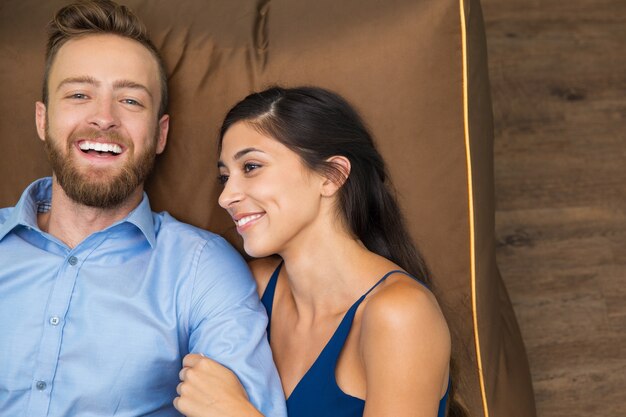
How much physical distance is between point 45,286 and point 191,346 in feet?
1.14

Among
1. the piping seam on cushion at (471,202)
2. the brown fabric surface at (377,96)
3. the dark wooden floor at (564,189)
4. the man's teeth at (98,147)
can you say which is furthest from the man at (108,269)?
the dark wooden floor at (564,189)

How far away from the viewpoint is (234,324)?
1.73m

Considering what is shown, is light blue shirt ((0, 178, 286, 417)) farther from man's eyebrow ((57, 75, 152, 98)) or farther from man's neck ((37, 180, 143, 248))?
man's eyebrow ((57, 75, 152, 98))

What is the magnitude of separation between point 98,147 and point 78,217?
0.18m

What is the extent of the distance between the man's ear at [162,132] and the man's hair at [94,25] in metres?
0.02

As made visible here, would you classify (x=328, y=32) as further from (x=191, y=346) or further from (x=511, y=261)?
(x=511, y=261)

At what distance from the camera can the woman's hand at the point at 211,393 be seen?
1578 mm

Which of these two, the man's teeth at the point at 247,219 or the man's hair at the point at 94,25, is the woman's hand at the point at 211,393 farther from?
the man's hair at the point at 94,25

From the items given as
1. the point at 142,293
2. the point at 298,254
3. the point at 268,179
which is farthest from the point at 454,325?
the point at 142,293

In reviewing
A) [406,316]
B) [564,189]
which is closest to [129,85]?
[406,316]

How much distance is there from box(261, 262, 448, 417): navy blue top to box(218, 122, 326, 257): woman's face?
201mm

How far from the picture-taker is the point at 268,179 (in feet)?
5.47

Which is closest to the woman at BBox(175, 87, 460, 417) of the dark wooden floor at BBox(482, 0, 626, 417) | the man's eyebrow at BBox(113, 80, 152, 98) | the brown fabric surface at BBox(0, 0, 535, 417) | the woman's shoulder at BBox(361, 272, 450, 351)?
the woman's shoulder at BBox(361, 272, 450, 351)

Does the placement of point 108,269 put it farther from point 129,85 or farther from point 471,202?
point 471,202
